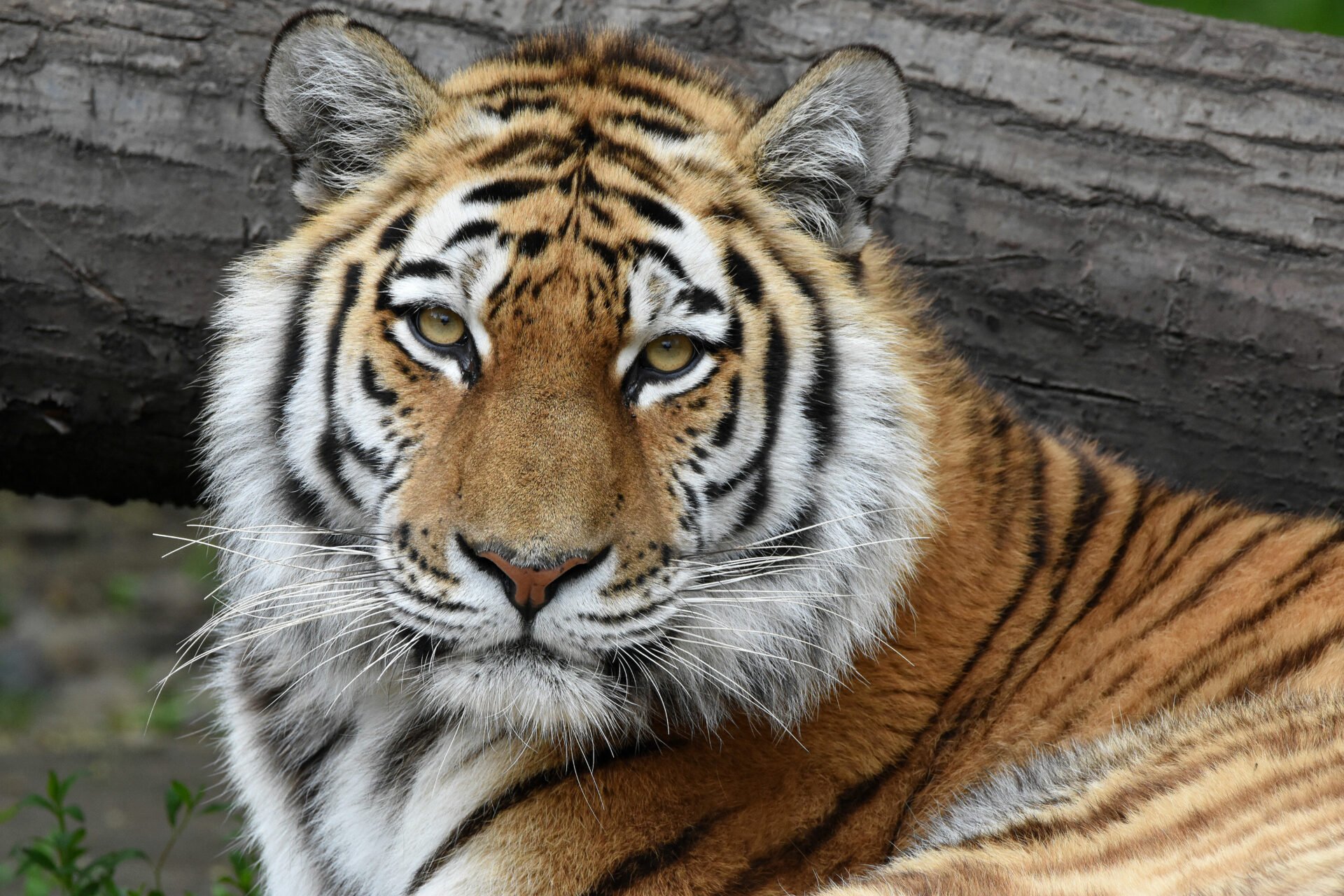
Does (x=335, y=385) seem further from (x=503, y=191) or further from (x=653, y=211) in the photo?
(x=653, y=211)

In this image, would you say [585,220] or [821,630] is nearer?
[585,220]

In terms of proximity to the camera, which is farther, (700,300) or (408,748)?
(408,748)

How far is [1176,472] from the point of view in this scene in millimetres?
3035

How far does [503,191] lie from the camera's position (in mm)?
1956

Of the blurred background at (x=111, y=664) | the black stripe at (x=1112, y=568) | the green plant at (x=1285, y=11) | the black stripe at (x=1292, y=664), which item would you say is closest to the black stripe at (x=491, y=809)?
the black stripe at (x=1112, y=568)

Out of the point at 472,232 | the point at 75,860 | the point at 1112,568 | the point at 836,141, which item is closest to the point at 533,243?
the point at 472,232

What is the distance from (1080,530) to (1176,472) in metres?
0.95

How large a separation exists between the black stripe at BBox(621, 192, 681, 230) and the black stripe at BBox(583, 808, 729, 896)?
33.2 inches

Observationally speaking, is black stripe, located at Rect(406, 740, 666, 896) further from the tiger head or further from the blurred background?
the blurred background

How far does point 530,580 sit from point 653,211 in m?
0.60

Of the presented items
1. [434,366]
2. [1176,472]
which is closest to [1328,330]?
[1176,472]

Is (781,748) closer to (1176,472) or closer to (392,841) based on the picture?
(392,841)

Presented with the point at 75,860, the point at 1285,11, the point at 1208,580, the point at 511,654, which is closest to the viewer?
the point at 511,654

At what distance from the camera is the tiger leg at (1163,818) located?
155 cm
